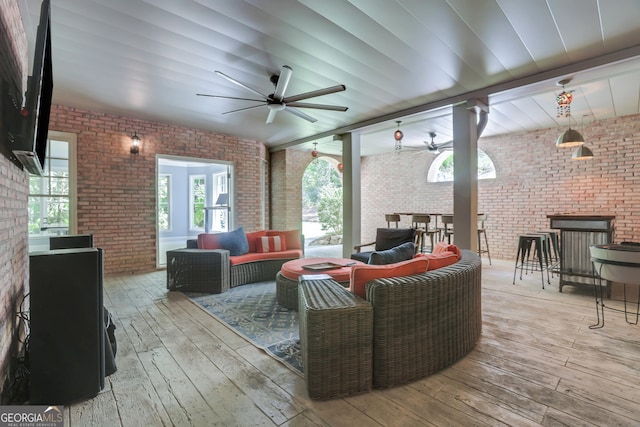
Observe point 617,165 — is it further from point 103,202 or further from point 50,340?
point 103,202

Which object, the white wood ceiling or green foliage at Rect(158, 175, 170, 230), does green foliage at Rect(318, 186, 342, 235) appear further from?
the white wood ceiling

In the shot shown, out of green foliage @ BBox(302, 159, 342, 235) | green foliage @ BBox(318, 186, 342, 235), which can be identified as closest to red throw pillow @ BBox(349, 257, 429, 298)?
green foliage @ BBox(302, 159, 342, 235)

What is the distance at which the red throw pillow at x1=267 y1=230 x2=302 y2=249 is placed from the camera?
525 cm

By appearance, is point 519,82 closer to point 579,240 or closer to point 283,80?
point 579,240

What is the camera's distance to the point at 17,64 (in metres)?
2.27

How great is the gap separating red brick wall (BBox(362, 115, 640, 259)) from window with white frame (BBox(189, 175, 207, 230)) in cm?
704

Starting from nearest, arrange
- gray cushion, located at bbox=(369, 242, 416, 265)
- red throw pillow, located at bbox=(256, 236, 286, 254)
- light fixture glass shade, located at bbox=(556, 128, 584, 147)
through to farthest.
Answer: gray cushion, located at bbox=(369, 242, 416, 265) → light fixture glass shade, located at bbox=(556, 128, 584, 147) → red throw pillow, located at bbox=(256, 236, 286, 254)

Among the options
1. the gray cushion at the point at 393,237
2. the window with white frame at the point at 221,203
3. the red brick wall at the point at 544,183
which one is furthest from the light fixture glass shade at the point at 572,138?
the window with white frame at the point at 221,203

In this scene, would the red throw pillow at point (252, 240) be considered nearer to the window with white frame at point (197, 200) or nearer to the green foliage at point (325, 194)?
the window with white frame at point (197, 200)

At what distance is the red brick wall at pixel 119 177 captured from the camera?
16.5 ft

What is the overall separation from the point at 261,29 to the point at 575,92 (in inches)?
177

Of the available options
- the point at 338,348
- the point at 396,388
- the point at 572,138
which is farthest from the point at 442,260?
the point at 572,138

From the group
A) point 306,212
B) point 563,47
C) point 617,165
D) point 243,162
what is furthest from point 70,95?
point 306,212

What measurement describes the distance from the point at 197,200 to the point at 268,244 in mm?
6797
